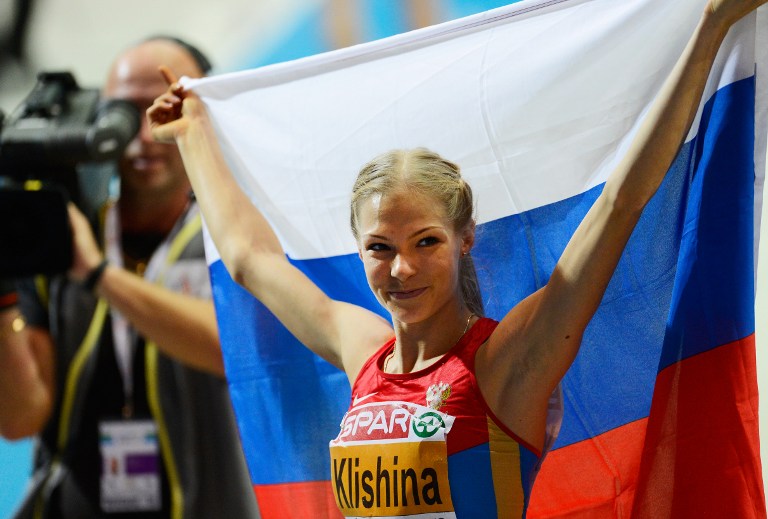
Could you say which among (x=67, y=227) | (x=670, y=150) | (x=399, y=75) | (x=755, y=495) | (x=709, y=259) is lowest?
(x=755, y=495)

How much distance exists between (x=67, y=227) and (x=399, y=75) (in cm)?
65

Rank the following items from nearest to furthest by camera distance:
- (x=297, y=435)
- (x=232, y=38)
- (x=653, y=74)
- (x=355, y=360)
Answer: (x=653, y=74), (x=355, y=360), (x=297, y=435), (x=232, y=38)

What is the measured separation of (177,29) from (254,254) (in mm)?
1315

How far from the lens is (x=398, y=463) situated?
159 centimetres

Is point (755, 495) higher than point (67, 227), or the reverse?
point (67, 227)

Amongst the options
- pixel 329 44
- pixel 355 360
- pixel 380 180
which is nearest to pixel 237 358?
pixel 355 360

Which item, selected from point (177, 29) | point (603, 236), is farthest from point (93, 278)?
point (603, 236)

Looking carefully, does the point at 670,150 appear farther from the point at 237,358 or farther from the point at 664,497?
the point at 237,358

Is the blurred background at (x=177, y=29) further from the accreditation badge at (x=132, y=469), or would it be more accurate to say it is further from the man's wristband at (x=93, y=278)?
the man's wristband at (x=93, y=278)

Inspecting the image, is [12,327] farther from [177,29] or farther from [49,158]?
[177,29]

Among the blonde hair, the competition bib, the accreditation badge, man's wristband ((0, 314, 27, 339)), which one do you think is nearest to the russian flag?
the blonde hair

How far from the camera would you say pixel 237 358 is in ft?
6.66

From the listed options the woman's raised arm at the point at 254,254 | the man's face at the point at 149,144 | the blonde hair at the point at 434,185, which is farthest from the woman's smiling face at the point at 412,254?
the man's face at the point at 149,144

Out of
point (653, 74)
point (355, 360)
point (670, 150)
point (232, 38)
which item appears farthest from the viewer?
point (232, 38)
